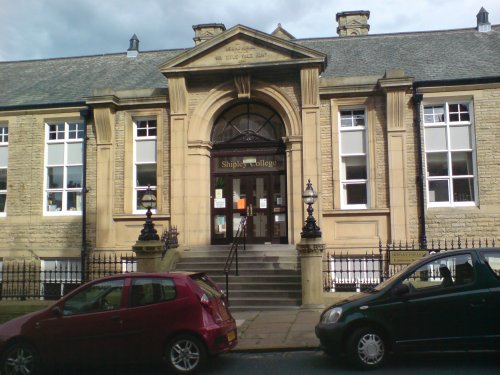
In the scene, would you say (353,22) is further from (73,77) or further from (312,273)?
(312,273)

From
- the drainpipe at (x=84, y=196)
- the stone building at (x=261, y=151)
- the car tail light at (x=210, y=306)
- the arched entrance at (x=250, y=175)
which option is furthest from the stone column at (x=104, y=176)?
the car tail light at (x=210, y=306)

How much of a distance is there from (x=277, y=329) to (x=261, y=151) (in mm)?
8044

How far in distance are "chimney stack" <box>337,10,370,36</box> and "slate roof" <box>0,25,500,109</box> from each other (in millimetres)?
3954

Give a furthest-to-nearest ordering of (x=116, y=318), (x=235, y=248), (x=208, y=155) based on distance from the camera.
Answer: (x=208, y=155), (x=235, y=248), (x=116, y=318)

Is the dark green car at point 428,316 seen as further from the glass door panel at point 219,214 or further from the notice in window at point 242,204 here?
the glass door panel at point 219,214

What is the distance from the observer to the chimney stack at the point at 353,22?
25.5 m

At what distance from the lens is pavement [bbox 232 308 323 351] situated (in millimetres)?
9344

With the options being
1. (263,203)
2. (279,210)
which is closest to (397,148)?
(279,210)

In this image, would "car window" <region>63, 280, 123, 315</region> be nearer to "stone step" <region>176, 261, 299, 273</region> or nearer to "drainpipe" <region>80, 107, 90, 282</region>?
"stone step" <region>176, 261, 299, 273</region>

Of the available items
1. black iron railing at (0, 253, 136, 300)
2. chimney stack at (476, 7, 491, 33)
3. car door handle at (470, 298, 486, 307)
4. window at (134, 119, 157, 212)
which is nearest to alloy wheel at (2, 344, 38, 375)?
car door handle at (470, 298, 486, 307)

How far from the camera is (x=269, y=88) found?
671 inches

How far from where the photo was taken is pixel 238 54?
17.0 metres

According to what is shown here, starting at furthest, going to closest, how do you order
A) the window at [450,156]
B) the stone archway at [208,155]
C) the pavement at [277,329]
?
the stone archway at [208,155], the window at [450,156], the pavement at [277,329]

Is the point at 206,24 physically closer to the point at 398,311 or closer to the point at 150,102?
the point at 150,102
